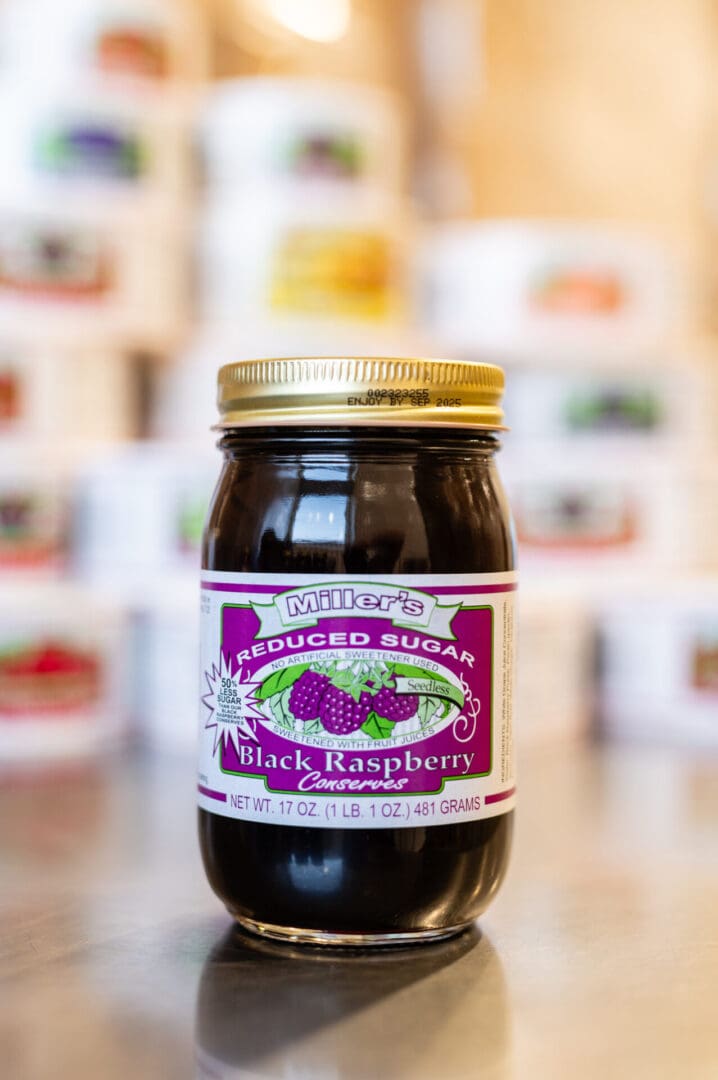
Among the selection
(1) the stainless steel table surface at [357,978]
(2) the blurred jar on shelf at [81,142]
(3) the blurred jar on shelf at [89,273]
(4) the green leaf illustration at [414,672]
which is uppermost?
(2) the blurred jar on shelf at [81,142]

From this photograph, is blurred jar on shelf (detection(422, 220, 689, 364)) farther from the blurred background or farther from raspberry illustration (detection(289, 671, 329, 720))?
raspberry illustration (detection(289, 671, 329, 720))

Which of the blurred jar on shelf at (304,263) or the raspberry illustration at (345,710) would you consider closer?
the raspberry illustration at (345,710)

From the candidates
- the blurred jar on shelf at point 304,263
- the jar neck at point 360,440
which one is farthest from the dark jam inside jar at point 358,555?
the blurred jar on shelf at point 304,263

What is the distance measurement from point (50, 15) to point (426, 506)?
107 cm

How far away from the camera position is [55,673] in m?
1.22

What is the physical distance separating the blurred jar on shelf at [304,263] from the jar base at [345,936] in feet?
2.86

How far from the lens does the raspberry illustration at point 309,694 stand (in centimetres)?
60

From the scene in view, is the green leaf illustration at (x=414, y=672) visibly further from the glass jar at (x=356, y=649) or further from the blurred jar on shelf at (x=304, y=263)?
the blurred jar on shelf at (x=304, y=263)

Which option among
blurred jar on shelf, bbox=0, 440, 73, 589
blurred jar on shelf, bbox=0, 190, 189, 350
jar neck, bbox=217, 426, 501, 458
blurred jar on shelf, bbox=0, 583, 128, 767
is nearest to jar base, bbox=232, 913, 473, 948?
jar neck, bbox=217, 426, 501, 458

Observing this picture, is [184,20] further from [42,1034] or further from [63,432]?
[42,1034]

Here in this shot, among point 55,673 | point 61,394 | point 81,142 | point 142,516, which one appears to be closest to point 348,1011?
point 55,673

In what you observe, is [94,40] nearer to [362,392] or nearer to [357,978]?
[362,392]

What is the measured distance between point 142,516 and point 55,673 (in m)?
0.20

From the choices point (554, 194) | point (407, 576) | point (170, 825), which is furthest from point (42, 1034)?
point (554, 194)
